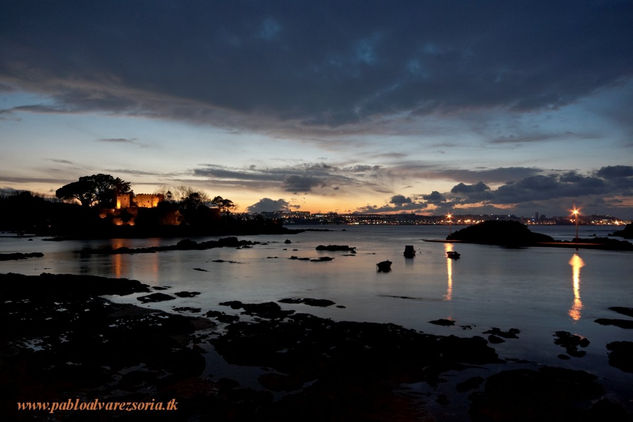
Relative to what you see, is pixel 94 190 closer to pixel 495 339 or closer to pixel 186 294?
pixel 186 294

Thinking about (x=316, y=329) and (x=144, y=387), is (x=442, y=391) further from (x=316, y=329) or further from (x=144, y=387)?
(x=144, y=387)

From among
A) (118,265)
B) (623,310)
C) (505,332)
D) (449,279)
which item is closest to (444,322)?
(505,332)

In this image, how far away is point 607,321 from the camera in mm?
17766

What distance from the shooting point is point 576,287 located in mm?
29250

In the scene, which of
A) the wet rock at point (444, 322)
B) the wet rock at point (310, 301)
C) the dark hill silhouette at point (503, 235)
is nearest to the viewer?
the wet rock at point (444, 322)

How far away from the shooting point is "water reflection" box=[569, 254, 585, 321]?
20.3 m

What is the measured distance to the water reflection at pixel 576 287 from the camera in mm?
20259

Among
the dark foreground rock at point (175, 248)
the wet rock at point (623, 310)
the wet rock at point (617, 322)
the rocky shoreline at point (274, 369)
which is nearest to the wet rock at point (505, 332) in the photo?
the rocky shoreline at point (274, 369)

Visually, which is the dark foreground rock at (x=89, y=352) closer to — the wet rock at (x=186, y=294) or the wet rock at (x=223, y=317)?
the wet rock at (x=223, y=317)

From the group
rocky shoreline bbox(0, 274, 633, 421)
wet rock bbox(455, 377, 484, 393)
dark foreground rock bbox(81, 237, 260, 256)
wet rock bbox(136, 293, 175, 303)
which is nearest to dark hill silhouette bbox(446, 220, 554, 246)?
dark foreground rock bbox(81, 237, 260, 256)

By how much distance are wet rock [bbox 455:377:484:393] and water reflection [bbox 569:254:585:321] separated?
38.1 feet

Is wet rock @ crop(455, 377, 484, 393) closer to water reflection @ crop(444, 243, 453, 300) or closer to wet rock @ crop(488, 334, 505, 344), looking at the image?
→ wet rock @ crop(488, 334, 505, 344)

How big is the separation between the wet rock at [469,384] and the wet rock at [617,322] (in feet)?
34.9

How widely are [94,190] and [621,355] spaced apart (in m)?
136
